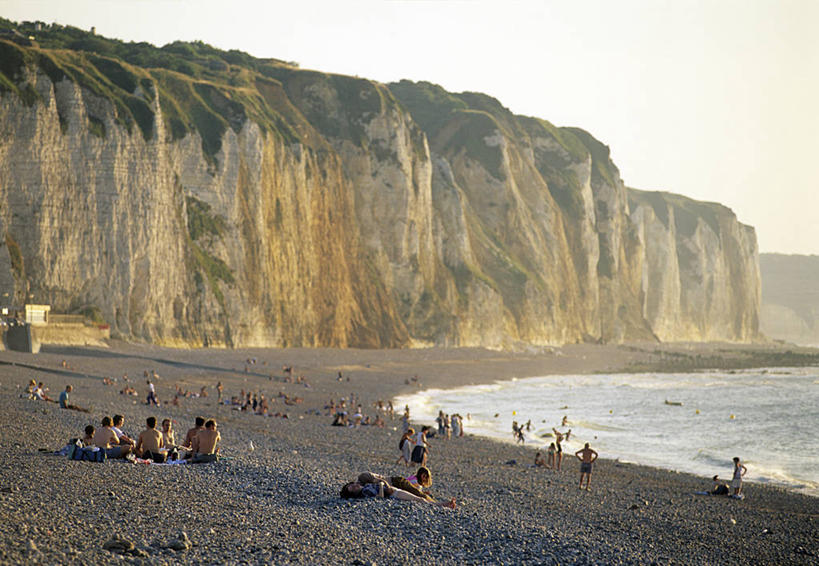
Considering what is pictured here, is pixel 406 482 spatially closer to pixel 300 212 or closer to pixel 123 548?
pixel 123 548

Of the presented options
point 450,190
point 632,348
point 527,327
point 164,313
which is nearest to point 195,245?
point 164,313

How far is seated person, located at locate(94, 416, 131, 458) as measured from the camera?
13.1m

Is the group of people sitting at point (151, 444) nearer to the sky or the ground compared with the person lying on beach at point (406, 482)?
nearer to the sky

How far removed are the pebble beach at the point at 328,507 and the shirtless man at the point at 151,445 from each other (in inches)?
18.4

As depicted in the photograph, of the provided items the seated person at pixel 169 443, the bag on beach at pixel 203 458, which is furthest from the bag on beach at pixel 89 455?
the bag on beach at pixel 203 458

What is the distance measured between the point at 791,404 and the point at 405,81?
3366 inches

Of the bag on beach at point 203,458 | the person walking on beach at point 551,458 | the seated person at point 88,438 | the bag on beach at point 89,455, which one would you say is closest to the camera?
the bag on beach at point 89,455

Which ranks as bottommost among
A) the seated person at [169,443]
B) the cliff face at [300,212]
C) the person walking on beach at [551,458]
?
the person walking on beach at [551,458]

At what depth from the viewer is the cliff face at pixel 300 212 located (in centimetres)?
4578

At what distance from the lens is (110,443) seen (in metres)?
13.5

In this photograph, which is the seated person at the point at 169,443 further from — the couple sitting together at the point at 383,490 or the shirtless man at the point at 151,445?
the couple sitting together at the point at 383,490

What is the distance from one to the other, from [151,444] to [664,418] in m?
30.5

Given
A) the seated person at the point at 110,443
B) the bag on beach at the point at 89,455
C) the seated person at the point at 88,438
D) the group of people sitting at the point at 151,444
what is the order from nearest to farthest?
the bag on beach at the point at 89,455
the seated person at the point at 110,443
the group of people sitting at the point at 151,444
the seated person at the point at 88,438

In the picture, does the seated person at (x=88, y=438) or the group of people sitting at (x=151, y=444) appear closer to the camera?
the group of people sitting at (x=151, y=444)
